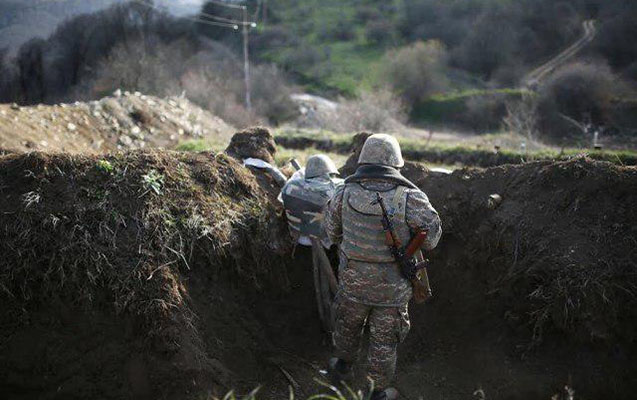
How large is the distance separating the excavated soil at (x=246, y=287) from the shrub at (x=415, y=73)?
31.0 m

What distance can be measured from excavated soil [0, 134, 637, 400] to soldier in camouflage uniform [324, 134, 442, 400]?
862mm

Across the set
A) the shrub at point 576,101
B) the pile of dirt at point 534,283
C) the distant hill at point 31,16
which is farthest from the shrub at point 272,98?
the pile of dirt at point 534,283

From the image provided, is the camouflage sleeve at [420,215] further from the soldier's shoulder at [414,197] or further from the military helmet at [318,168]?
the military helmet at [318,168]

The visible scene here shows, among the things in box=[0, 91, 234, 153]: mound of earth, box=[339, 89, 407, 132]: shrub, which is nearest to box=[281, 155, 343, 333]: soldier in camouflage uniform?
box=[0, 91, 234, 153]: mound of earth

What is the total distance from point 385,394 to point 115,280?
2.65 metres

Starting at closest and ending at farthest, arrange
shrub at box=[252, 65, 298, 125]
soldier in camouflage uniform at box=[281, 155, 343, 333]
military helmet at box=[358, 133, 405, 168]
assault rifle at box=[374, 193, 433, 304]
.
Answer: assault rifle at box=[374, 193, 433, 304] → military helmet at box=[358, 133, 405, 168] → soldier in camouflage uniform at box=[281, 155, 343, 333] → shrub at box=[252, 65, 298, 125]

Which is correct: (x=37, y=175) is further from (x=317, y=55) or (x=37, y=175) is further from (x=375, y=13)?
(x=375, y=13)

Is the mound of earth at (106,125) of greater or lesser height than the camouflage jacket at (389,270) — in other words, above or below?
below

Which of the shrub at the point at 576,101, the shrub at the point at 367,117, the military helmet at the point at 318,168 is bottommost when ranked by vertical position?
the shrub at the point at 367,117

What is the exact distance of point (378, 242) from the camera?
4734 mm

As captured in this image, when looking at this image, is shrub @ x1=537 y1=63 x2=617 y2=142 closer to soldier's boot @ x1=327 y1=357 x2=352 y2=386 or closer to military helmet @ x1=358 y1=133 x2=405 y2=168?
military helmet @ x1=358 y1=133 x2=405 y2=168

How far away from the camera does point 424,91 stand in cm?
3762

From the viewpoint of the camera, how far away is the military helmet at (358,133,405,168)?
15.7 feet

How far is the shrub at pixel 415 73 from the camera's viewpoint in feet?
→ 123
